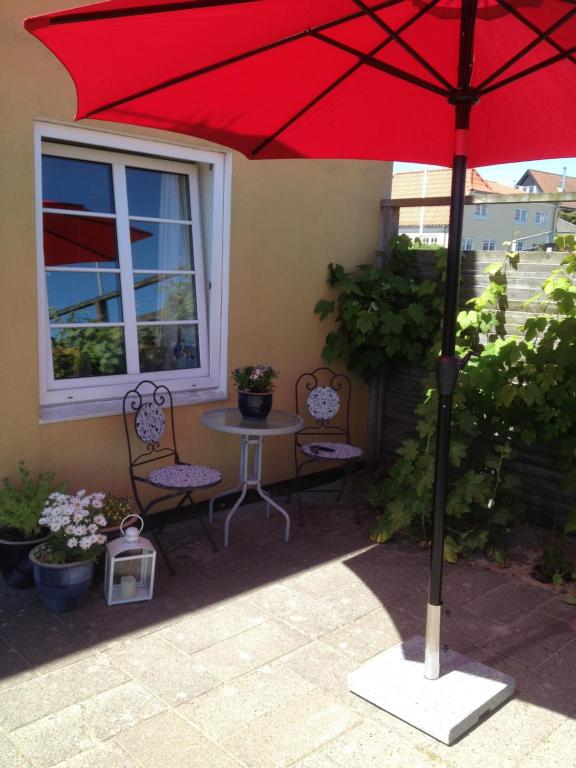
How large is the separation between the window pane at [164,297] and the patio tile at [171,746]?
2.85m

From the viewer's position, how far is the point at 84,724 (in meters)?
2.77

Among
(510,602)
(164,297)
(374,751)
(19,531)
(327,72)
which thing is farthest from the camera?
(164,297)

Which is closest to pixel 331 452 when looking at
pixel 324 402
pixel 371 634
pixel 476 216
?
pixel 324 402

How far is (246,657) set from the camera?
3.29 m

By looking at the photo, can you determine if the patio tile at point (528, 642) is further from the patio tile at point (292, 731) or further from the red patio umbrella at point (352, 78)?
the patio tile at point (292, 731)

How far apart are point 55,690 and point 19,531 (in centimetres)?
115

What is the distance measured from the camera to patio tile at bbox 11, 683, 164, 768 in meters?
2.61

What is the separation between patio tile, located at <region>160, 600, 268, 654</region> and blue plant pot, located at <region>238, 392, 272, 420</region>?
1.29 meters

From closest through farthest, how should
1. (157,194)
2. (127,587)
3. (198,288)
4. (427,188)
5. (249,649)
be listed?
(249,649), (127,587), (157,194), (198,288), (427,188)

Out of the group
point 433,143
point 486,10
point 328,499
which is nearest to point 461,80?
point 486,10

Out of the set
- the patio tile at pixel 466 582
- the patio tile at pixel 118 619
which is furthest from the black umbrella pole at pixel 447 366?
the patio tile at pixel 118 619

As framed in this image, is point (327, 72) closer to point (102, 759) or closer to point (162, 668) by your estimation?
point (162, 668)

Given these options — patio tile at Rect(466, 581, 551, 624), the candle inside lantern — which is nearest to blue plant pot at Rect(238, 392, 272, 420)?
the candle inside lantern

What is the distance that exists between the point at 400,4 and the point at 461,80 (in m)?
0.35
